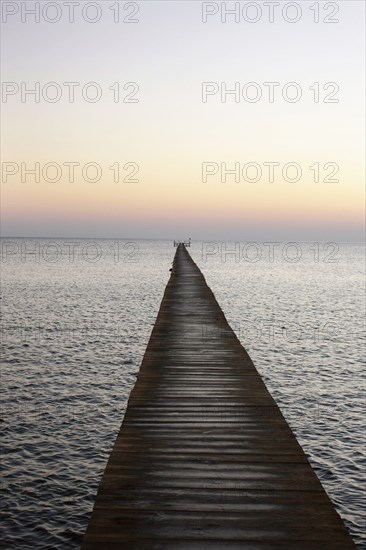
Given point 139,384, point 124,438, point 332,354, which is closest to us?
point 124,438

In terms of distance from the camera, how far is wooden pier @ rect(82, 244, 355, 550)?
5230mm

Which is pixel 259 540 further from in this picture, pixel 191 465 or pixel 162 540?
pixel 191 465

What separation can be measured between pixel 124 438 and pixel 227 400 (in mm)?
2758

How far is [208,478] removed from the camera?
6.52 metres

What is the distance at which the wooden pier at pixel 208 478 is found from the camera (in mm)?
5230

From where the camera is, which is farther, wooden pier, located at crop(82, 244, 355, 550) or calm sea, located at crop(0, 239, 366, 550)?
calm sea, located at crop(0, 239, 366, 550)

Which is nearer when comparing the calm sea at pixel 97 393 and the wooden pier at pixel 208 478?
the wooden pier at pixel 208 478

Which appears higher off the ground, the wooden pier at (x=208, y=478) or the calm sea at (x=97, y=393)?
the wooden pier at (x=208, y=478)

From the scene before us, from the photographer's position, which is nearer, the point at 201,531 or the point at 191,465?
the point at 201,531

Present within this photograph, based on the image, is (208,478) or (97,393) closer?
(208,478)

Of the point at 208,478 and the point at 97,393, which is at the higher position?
the point at 208,478

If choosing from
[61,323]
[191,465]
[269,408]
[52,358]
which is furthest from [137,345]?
[191,465]

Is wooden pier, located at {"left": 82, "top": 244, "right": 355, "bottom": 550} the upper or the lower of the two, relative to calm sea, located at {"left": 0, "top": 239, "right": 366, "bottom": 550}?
upper

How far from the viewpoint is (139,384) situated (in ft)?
36.2
